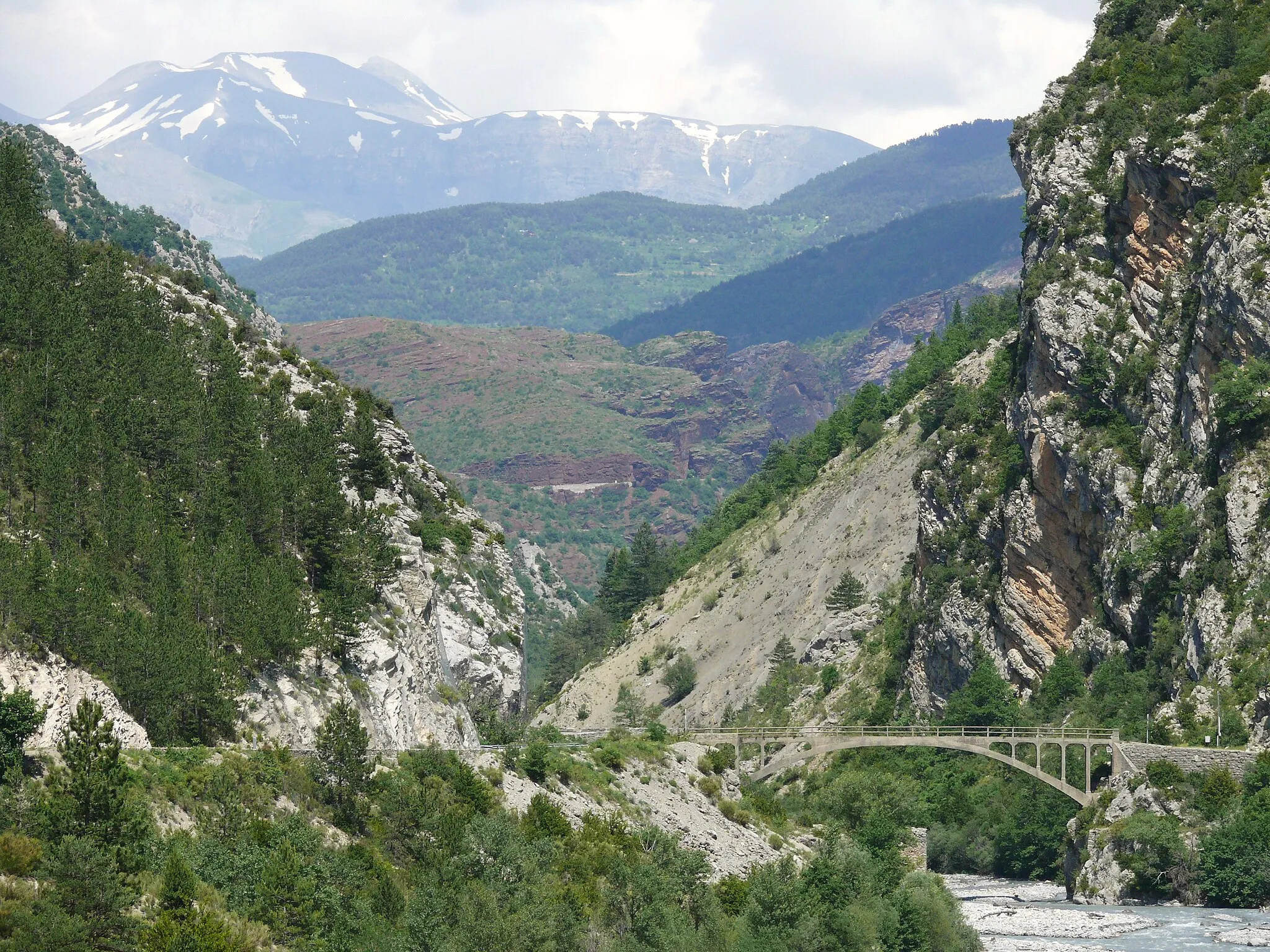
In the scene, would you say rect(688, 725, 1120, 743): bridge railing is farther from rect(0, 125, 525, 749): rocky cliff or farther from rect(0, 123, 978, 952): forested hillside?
rect(0, 123, 978, 952): forested hillside

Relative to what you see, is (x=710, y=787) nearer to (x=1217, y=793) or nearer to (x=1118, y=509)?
(x=1217, y=793)

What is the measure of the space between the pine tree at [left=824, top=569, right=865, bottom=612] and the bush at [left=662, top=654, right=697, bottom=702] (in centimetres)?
1367

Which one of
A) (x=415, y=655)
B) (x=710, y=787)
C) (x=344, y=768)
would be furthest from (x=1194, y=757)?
(x=344, y=768)

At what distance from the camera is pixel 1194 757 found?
312ft

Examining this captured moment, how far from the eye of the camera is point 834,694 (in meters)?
144

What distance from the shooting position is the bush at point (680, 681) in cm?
16200

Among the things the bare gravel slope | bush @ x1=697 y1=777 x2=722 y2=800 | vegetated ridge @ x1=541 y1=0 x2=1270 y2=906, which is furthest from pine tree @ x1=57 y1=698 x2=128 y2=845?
the bare gravel slope

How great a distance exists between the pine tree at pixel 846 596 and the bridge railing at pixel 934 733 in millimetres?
28701

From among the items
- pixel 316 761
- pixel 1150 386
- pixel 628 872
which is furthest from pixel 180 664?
pixel 1150 386

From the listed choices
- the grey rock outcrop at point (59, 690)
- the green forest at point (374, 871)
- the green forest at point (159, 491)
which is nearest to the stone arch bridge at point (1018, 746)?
the green forest at point (374, 871)

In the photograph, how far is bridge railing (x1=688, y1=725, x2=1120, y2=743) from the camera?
4227 inches

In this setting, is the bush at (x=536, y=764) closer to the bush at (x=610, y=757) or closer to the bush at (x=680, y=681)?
the bush at (x=610, y=757)

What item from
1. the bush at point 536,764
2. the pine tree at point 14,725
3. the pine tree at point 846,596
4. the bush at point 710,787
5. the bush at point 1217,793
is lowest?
the bush at point 1217,793

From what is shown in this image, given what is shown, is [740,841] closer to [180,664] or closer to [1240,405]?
[180,664]
